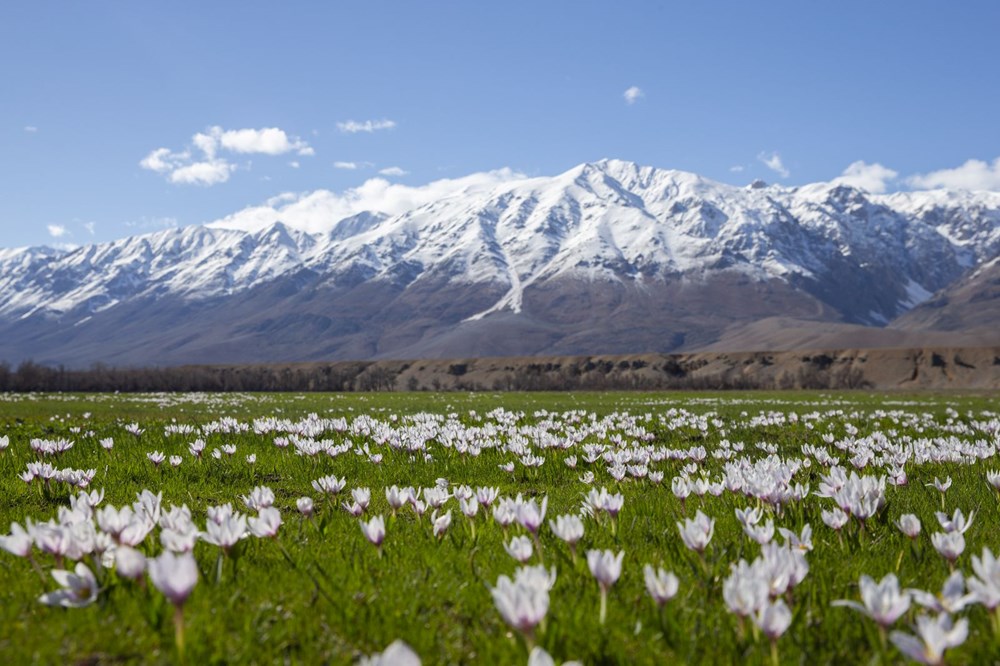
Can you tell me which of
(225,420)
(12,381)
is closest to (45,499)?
(225,420)

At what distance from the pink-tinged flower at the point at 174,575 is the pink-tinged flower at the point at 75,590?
64 cm

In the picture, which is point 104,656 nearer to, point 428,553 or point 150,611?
point 150,611

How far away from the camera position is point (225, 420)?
13.7 metres

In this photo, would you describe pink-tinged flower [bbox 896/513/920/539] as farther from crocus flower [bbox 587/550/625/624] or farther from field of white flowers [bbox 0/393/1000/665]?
crocus flower [bbox 587/550/625/624]

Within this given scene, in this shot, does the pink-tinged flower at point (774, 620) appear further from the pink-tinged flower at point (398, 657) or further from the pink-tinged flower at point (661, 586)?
the pink-tinged flower at point (398, 657)

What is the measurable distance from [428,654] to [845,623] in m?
2.18

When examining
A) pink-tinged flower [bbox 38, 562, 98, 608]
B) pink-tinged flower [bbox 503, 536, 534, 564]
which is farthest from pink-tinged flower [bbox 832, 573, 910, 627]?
pink-tinged flower [bbox 38, 562, 98, 608]

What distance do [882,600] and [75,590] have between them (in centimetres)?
377

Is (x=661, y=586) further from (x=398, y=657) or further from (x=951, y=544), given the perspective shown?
(x=951, y=544)

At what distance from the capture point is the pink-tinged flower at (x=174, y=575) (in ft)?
9.29

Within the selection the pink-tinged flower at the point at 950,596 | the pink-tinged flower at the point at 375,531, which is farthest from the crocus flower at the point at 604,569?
Answer: the pink-tinged flower at the point at 375,531

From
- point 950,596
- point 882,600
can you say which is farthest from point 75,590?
point 950,596

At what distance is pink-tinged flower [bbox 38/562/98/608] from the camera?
327 centimetres

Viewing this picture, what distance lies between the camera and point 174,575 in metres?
2.87
